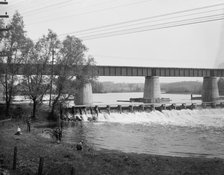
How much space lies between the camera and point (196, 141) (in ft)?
118

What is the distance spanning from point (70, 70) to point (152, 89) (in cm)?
4262

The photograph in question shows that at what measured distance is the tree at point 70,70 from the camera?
49812mm

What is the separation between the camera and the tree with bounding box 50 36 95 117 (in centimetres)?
4981

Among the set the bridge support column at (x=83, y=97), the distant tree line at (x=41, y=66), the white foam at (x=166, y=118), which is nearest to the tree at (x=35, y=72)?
the distant tree line at (x=41, y=66)

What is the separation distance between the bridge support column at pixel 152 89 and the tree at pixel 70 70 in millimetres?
38616

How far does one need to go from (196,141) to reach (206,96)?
216ft

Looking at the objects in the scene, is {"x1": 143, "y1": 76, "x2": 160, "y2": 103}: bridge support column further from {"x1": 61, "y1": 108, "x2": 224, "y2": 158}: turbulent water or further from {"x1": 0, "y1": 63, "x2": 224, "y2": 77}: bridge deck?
{"x1": 61, "y1": 108, "x2": 224, "y2": 158}: turbulent water

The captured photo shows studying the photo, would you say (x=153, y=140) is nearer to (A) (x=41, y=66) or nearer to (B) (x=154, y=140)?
(B) (x=154, y=140)

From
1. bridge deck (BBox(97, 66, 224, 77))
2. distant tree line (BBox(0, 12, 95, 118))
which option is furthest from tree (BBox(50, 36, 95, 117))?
bridge deck (BBox(97, 66, 224, 77))

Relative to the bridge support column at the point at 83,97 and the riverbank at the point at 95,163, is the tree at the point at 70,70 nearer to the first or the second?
the bridge support column at the point at 83,97

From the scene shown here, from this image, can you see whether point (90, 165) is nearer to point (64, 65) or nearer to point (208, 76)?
point (64, 65)

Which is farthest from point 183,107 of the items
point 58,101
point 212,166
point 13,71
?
point 212,166

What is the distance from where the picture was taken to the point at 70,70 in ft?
166

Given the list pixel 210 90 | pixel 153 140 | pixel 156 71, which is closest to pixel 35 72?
pixel 153 140
